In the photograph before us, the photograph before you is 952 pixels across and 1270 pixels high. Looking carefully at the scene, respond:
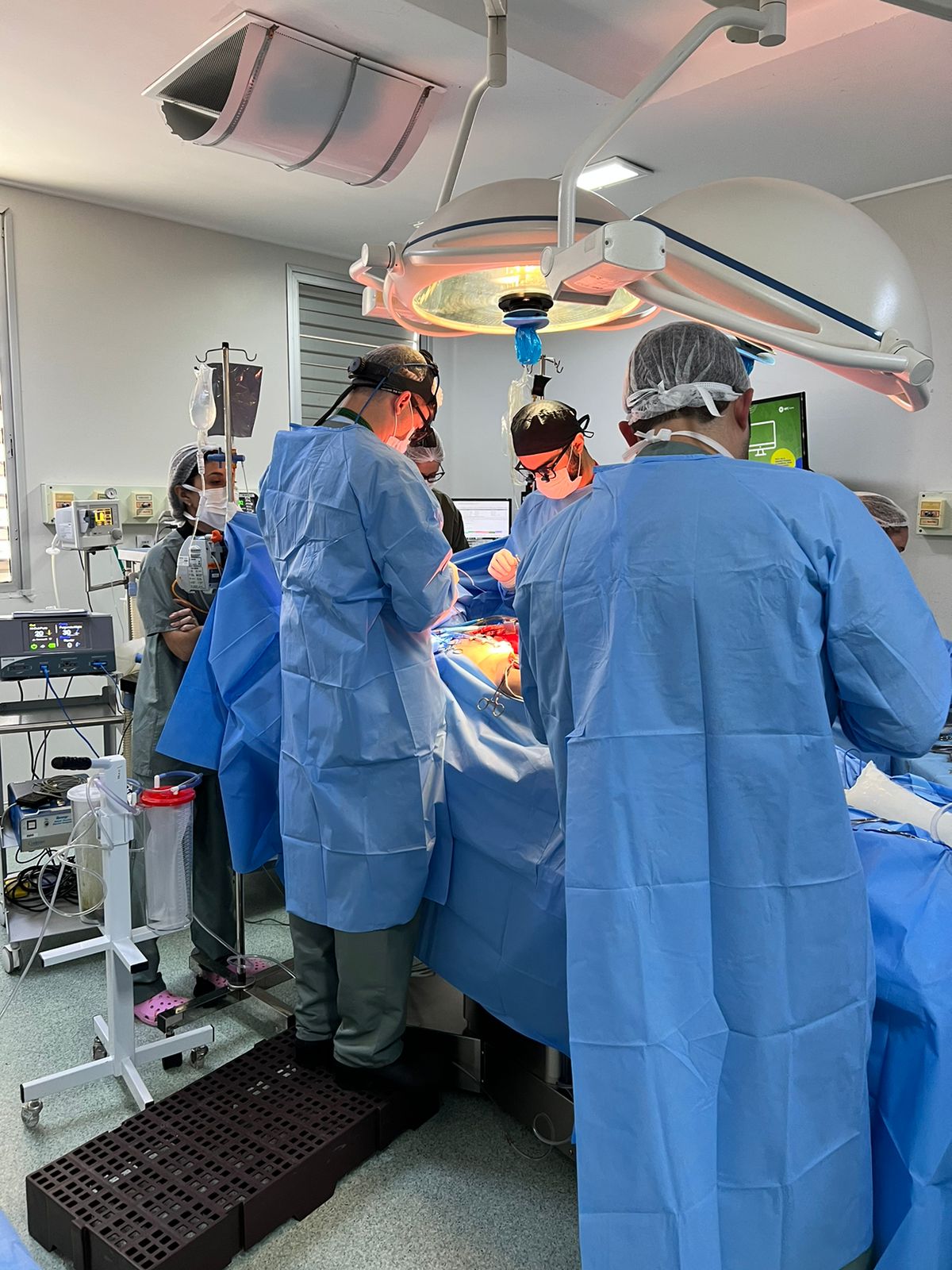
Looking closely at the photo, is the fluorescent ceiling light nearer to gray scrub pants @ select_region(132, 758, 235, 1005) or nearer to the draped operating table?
the draped operating table

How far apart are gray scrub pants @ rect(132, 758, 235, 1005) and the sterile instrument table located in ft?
1.48

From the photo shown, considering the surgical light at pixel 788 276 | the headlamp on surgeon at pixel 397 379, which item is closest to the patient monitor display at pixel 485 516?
the headlamp on surgeon at pixel 397 379

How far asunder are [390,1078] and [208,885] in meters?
0.86

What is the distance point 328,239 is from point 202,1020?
11.9 ft

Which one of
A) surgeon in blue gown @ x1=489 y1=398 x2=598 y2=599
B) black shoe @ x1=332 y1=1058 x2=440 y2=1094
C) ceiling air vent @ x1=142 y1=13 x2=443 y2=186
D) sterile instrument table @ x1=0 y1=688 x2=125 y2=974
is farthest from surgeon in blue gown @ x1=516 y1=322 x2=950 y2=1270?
sterile instrument table @ x1=0 y1=688 x2=125 y2=974

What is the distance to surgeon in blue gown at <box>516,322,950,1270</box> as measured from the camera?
1.26m

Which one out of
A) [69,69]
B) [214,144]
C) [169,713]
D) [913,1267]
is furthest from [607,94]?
[913,1267]

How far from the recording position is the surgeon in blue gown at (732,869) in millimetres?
1261

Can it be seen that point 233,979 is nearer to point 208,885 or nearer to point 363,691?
point 208,885

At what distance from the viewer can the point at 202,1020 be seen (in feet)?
8.52

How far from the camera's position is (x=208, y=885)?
106 inches

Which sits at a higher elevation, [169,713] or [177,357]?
[177,357]

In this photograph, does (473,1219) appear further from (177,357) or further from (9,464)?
(177,357)

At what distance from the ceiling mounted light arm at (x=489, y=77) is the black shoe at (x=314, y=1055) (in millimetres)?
1840
